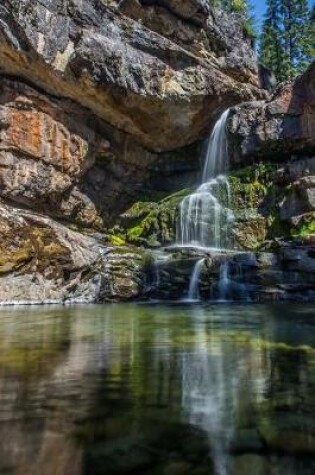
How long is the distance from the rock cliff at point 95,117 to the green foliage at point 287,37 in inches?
398

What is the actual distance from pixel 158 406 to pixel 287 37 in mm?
38226

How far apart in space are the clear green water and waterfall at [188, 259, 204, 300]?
9.46 meters

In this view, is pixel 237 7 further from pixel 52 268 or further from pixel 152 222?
pixel 52 268

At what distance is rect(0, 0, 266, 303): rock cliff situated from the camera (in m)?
16.4

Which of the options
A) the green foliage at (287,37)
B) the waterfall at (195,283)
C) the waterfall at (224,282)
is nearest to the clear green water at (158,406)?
the waterfall at (224,282)

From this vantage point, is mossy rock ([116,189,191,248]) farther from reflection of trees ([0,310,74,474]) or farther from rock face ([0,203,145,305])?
reflection of trees ([0,310,74,474])

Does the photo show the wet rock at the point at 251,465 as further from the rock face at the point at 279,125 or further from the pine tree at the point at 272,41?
the pine tree at the point at 272,41

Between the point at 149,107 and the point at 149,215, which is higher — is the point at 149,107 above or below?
above

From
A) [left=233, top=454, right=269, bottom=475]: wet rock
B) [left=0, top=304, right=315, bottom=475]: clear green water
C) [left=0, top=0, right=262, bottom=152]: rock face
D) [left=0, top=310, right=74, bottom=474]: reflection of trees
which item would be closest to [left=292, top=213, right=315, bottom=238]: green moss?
[left=0, top=0, right=262, bottom=152]: rock face

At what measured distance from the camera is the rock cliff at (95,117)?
1641 cm

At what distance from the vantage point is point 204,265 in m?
16.0

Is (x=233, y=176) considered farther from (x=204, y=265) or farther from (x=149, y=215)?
(x=204, y=265)

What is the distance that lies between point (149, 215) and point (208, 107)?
6.71m

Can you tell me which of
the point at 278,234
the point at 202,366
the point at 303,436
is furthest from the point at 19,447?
the point at 278,234
